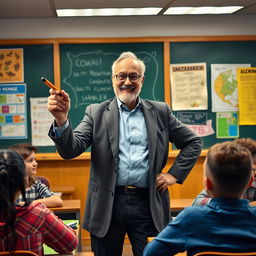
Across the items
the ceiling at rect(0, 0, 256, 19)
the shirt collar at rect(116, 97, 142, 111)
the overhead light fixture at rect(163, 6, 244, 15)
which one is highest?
the overhead light fixture at rect(163, 6, 244, 15)

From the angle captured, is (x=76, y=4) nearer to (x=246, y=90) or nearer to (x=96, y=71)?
(x=96, y=71)

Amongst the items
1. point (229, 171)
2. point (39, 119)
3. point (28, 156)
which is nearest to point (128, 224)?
point (229, 171)

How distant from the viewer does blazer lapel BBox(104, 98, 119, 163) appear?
7.22 feet

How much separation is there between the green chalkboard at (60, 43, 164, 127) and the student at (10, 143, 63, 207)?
1.87 metres

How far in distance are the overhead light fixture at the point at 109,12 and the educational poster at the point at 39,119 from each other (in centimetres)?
101

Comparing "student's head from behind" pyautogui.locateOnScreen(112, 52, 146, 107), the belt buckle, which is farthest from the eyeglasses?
the belt buckle

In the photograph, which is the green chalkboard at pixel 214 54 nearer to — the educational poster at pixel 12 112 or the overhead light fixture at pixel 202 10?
the overhead light fixture at pixel 202 10

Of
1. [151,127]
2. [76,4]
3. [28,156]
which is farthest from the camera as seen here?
[76,4]

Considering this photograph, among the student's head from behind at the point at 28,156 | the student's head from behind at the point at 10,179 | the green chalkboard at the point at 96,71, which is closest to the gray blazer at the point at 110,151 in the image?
the student's head from behind at the point at 10,179

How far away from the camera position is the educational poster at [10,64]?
470 centimetres

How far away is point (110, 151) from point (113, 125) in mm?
145

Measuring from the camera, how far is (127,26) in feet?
15.7

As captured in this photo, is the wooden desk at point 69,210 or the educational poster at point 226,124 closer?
the wooden desk at point 69,210

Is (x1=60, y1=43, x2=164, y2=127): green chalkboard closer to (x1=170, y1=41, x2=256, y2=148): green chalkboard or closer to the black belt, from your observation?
(x1=170, y1=41, x2=256, y2=148): green chalkboard
